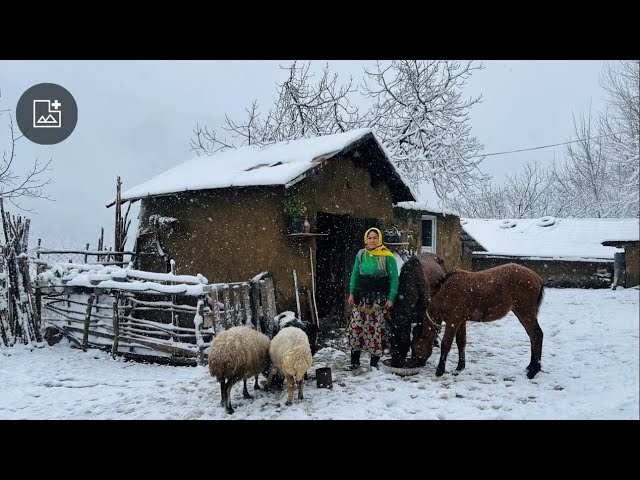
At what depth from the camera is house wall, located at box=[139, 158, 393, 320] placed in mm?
5172

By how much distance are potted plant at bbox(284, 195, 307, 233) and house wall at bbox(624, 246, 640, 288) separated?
342 centimetres

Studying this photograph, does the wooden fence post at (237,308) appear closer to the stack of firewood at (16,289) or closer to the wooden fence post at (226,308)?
the wooden fence post at (226,308)

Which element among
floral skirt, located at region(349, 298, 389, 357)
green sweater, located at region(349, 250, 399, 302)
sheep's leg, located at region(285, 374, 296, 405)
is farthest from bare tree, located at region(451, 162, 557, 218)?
sheep's leg, located at region(285, 374, 296, 405)

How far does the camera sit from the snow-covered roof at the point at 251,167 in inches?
197

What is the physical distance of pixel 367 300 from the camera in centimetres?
392

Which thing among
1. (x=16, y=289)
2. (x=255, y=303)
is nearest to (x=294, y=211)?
(x=255, y=303)

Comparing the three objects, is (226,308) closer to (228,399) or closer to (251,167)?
(228,399)

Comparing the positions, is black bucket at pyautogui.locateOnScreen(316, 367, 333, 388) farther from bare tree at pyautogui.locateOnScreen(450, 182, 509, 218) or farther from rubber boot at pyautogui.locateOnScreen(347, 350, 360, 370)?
bare tree at pyautogui.locateOnScreen(450, 182, 509, 218)

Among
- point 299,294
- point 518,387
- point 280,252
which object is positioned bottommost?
point 518,387

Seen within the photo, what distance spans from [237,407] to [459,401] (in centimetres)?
165
